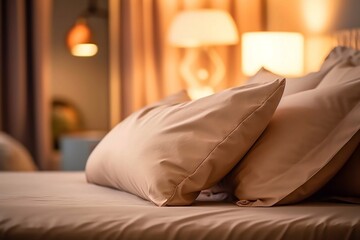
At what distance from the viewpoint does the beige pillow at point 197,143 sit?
1.59m

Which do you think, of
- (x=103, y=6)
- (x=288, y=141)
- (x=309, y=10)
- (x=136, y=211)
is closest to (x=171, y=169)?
(x=136, y=211)

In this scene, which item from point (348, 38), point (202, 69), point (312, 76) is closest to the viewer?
point (312, 76)

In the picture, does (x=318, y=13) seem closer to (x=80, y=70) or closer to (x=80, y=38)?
(x=80, y=38)

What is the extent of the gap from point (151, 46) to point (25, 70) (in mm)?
839

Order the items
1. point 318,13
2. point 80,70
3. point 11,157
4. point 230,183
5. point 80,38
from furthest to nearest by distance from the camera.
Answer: point 80,70 → point 80,38 → point 318,13 → point 11,157 → point 230,183

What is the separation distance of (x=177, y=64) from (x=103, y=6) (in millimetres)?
980

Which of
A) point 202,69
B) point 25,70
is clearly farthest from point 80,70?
point 202,69

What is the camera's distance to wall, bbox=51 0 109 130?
5180mm

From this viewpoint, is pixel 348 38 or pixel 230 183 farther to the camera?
pixel 348 38

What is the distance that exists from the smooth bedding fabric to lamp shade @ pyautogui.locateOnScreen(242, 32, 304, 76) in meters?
2.06

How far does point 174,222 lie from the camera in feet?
4.66

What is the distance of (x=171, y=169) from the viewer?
1596mm

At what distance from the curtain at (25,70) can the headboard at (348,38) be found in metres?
2.03

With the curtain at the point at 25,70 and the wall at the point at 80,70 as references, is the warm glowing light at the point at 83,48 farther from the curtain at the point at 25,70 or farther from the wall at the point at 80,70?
the wall at the point at 80,70
